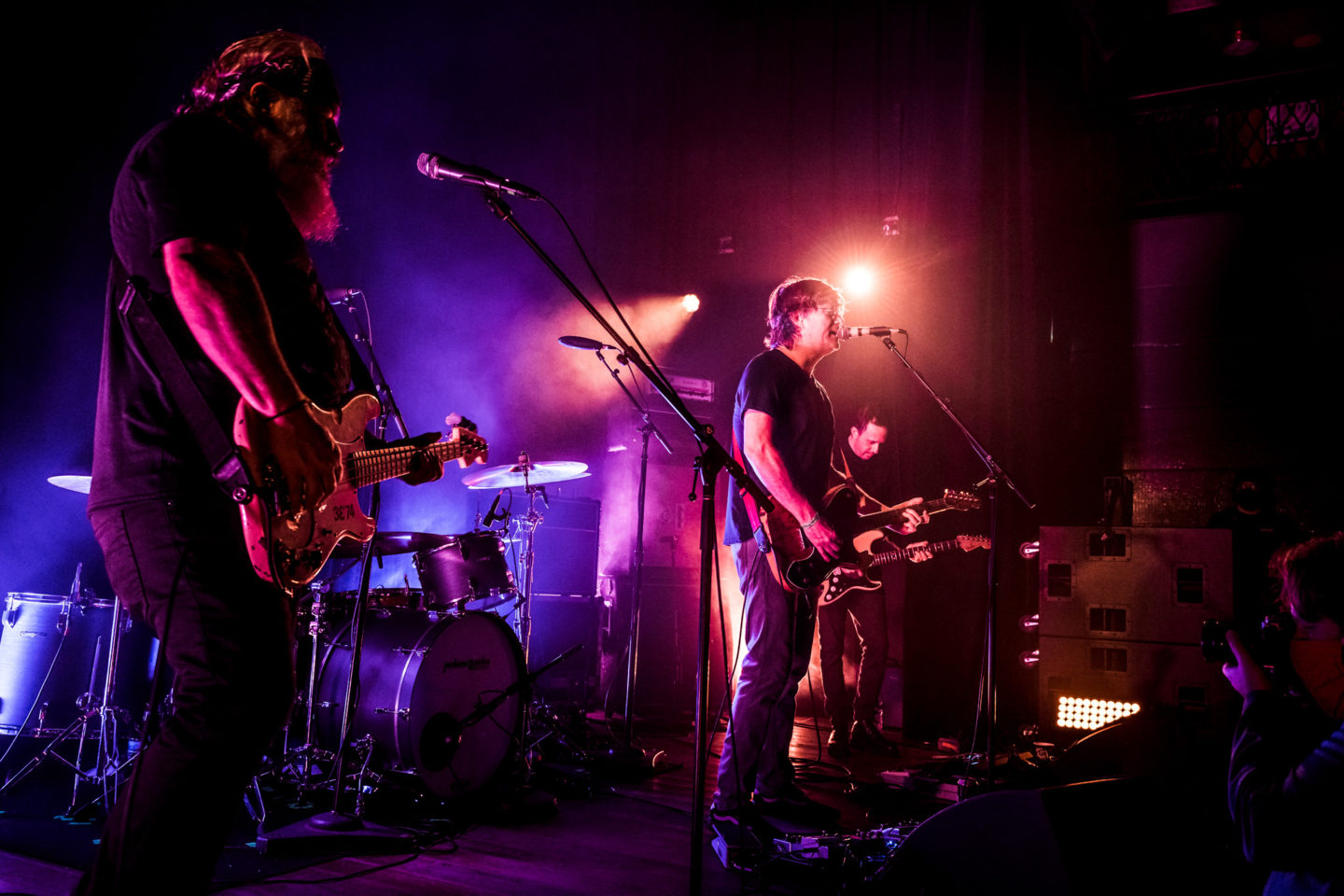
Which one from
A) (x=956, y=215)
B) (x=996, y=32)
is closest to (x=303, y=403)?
(x=956, y=215)

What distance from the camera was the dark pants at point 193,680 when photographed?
1.54 metres

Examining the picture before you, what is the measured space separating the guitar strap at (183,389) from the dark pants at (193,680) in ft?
0.29

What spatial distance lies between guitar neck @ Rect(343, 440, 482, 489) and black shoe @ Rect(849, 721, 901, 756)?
186 inches

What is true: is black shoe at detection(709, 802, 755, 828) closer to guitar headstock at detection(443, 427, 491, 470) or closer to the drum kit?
the drum kit

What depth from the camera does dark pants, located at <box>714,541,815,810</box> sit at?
343 centimetres

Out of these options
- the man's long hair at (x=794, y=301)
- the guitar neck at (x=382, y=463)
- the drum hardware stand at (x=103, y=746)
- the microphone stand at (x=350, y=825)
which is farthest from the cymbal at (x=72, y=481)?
the man's long hair at (x=794, y=301)

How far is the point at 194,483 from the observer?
170 centimetres

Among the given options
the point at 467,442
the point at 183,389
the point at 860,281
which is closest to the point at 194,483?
the point at 183,389

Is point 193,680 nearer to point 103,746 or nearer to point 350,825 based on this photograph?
point 350,825

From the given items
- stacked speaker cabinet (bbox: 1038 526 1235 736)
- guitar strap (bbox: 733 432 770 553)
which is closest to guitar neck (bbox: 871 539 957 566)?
stacked speaker cabinet (bbox: 1038 526 1235 736)

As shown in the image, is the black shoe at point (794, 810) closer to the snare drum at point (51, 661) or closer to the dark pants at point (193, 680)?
the dark pants at point (193, 680)

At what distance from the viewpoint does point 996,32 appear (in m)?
7.05

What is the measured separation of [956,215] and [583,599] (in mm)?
4424

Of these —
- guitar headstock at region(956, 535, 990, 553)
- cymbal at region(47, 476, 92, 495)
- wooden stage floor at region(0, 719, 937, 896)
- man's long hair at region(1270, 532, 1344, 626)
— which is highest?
cymbal at region(47, 476, 92, 495)
